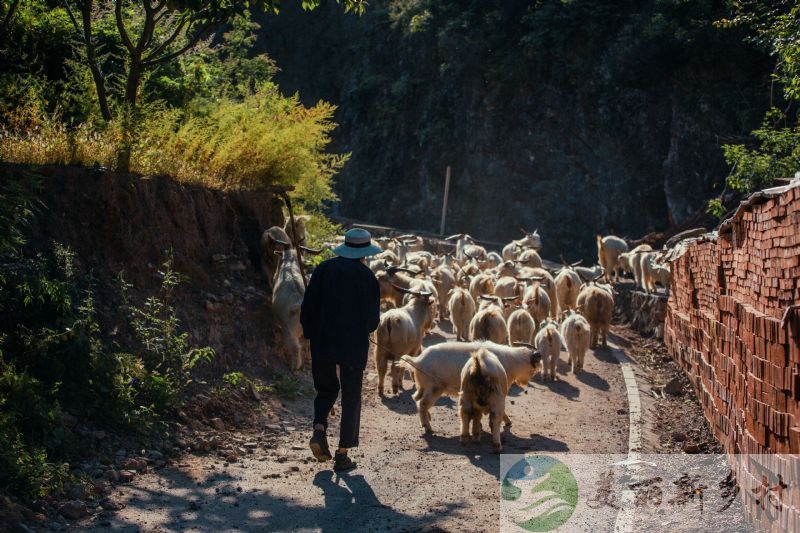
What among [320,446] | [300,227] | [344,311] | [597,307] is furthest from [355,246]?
[597,307]

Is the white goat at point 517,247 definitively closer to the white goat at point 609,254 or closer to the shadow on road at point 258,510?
the white goat at point 609,254

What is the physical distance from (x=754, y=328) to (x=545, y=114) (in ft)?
104

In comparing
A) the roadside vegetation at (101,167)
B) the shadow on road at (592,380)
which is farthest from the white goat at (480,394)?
the shadow on road at (592,380)

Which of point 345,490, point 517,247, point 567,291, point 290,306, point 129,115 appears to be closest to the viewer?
point 345,490

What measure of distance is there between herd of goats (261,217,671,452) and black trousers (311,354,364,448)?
1.42 m

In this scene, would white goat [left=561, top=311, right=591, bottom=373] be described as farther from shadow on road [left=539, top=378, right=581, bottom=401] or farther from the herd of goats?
shadow on road [left=539, top=378, right=581, bottom=401]

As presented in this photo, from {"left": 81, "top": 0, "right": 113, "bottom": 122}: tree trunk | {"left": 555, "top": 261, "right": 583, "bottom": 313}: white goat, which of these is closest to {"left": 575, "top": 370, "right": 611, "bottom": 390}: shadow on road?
{"left": 555, "top": 261, "right": 583, "bottom": 313}: white goat

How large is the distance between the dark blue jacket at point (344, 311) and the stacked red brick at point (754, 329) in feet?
10.1

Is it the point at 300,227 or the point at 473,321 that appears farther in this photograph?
A: the point at 300,227

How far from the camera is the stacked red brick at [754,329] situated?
543 cm

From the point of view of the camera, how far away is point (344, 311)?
25.7 feet

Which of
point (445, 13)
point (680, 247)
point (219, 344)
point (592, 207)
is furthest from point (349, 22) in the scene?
point (219, 344)

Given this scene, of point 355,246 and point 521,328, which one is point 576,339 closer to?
point 521,328

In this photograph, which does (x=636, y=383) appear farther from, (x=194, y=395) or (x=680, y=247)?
(x=194, y=395)
